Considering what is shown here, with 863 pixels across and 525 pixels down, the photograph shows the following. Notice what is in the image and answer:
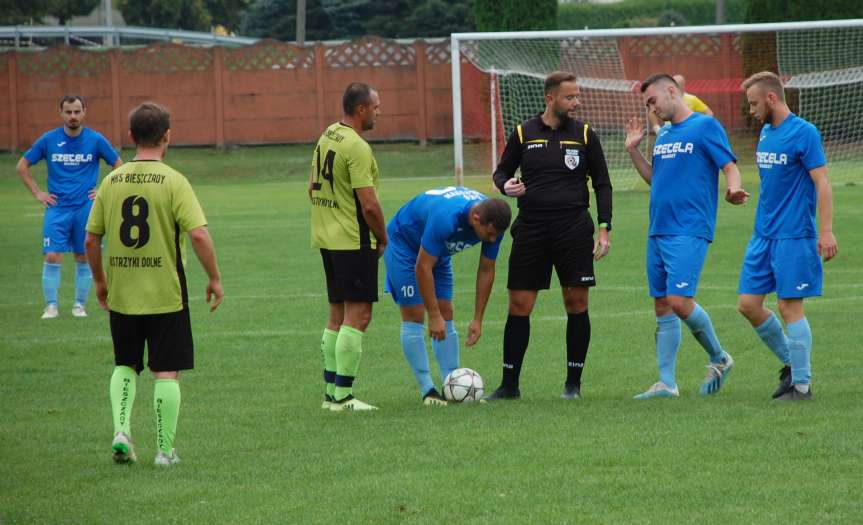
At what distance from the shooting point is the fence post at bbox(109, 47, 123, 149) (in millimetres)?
38562

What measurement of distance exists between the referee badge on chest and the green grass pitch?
159 centimetres

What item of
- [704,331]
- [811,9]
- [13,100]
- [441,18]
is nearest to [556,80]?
[704,331]

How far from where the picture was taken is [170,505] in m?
5.99

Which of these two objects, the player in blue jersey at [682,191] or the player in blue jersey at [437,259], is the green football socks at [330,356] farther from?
the player in blue jersey at [682,191]

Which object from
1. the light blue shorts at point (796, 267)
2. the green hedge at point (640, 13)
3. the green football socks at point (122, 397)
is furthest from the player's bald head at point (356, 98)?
the green hedge at point (640, 13)

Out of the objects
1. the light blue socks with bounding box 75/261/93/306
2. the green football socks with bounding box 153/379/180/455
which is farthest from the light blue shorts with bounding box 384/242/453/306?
the light blue socks with bounding box 75/261/93/306

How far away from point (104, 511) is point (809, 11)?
30.9 meters

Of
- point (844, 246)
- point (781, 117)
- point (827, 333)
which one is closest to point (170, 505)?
point (781, 117)

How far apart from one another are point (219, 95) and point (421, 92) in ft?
20.3

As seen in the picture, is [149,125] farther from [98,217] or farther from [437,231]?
[437,231]

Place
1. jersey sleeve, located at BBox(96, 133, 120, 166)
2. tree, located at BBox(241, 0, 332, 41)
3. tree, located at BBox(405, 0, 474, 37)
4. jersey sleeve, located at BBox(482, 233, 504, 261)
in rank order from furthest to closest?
tree, located at BBox(241, 0, 332, 41) → tree, located at BBox(405, 0, 474, 37) → jersey sleeve, located at BBox(96, 133, 120, 166) → jersey sleeve, located at BBox(482, 233, 504, 261)

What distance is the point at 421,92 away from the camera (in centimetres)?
3862

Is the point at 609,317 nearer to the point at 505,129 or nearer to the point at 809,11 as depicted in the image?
the point at 505,129

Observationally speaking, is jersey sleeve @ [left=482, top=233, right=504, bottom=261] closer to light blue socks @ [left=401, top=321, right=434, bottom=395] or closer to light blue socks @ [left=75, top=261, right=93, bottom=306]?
light blue socks @ [left=401, top=321, right=434, bottom=395]
